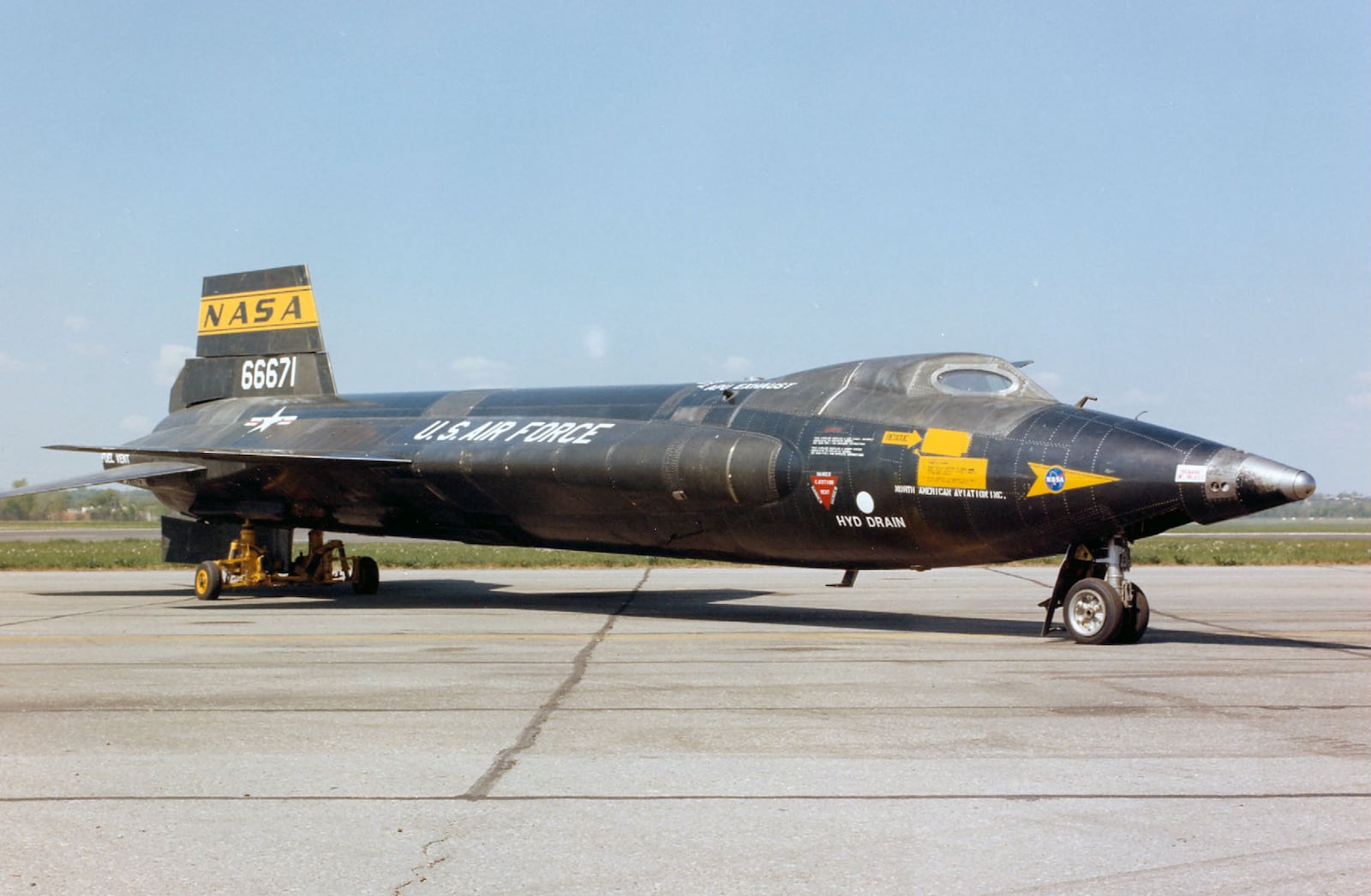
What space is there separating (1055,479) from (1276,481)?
6.61 feet

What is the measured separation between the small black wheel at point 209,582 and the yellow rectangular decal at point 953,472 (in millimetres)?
12279

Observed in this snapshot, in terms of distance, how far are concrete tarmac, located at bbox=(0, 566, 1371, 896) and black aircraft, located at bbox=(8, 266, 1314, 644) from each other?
1.19 meters

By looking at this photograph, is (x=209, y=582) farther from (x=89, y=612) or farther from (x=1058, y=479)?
(x=1058, y=479)

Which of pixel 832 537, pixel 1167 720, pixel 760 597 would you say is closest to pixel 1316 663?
pixel 1167 720

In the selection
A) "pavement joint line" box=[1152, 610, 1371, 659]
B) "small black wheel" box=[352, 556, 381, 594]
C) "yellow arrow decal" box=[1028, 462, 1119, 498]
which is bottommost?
"pavement joint line" box=[1152, 610, 1371, 659]

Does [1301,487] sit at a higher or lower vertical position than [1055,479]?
lower

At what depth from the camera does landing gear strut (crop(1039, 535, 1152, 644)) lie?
498 inches

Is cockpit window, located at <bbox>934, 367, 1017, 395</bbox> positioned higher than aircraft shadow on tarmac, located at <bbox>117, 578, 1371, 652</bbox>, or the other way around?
cockpit window, located at <bbox>934, 367, 1017, 395</bbox>

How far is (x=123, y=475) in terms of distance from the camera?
2145 centimetres

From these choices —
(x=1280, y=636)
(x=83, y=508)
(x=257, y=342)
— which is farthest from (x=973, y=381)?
(x=83, y=508)

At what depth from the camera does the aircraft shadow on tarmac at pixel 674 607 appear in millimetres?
14117

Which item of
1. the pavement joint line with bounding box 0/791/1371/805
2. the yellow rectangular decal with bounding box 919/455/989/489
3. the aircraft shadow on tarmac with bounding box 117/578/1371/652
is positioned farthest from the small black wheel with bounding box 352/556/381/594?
the pavement joint line with bounding box 0/791/1371/805

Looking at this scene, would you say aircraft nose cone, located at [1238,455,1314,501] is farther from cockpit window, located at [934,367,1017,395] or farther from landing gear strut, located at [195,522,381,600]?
landing gear strut, located at [195,522,381,600]

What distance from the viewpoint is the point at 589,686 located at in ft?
33.2
